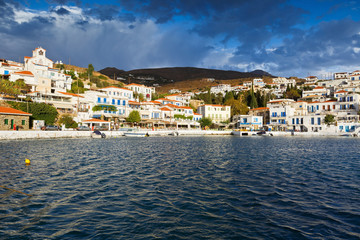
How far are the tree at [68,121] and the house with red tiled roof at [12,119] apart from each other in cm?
866

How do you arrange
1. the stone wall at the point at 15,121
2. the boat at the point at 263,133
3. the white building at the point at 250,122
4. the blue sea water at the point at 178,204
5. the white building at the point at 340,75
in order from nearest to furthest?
the blue sea water at the point at 178,204, the stone wall at the point at 15,121, the boat at the point at 263,133, the white building at the point at 250,122, the white building at the point at 340,75

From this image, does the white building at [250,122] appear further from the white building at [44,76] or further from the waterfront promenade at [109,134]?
the white building at [44,76]

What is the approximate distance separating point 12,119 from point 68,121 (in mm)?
12544

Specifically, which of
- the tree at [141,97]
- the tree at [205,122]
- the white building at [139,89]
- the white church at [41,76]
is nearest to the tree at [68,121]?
the white church at [41,76]

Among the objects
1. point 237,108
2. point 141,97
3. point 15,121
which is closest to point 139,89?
point 141,97

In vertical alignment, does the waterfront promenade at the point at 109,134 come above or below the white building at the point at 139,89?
below

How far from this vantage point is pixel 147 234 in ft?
21.5

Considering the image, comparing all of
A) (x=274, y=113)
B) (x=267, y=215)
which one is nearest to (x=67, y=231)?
(x=267, y=215)

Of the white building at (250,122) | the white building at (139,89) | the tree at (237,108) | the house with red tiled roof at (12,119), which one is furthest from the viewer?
the white building at (139,89)

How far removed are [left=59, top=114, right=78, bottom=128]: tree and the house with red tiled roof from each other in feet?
28.4

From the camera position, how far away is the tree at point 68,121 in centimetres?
5091

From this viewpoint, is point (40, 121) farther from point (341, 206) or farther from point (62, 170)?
point (341, 206)

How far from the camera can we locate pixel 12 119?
39.6m

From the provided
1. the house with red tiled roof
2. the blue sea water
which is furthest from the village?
the blue sea water
